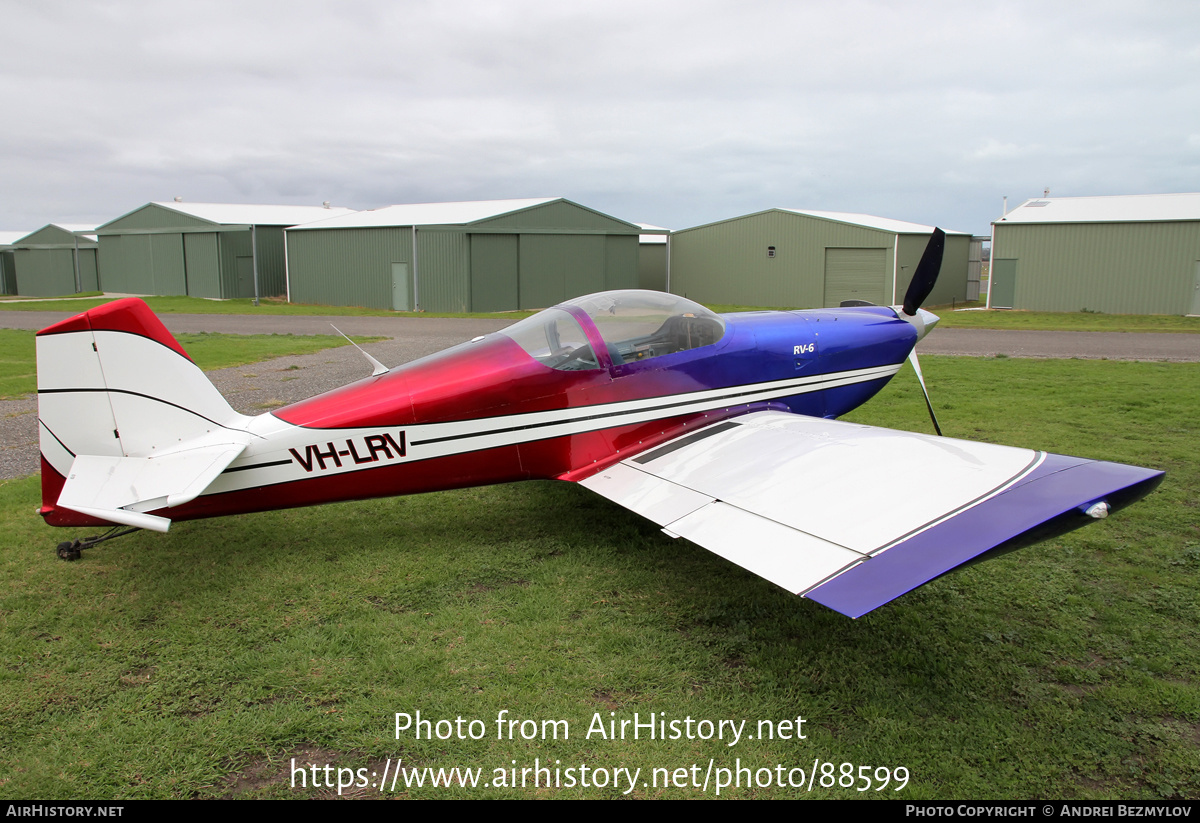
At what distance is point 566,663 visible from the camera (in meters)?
4.05

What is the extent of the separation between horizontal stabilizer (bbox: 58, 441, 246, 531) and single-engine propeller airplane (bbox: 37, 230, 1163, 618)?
0.5 inches

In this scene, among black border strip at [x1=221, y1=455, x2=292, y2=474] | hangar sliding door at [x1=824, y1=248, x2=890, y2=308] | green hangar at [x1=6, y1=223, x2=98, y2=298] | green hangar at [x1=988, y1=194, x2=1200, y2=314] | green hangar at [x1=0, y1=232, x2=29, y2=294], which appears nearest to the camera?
black border strip at [x1=221, y1=455, x2=292, y2=474]

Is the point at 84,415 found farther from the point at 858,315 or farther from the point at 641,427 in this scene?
the point at 858,315

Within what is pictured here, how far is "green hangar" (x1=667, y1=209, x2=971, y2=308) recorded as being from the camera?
100.0 feet

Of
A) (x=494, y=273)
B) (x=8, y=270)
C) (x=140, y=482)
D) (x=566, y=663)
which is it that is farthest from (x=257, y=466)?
(x=8, y=270)

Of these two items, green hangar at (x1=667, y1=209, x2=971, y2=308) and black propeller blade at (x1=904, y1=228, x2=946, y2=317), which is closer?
black propeller blade at (x1=904, y1=228, x2=946, y2=317)

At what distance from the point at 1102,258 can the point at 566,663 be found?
32237mm

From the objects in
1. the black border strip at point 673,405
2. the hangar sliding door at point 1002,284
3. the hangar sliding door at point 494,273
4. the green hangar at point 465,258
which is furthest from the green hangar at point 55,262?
the black border strip at point 673,405

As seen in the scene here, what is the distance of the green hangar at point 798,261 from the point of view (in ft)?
100.0

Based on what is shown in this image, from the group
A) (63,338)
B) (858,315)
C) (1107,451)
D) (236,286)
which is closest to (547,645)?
(63,338)

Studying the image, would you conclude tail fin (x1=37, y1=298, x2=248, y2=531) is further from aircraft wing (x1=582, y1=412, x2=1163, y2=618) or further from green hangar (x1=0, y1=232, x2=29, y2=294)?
green hangar (x1=0, y1=232, x2=29, y2=294)

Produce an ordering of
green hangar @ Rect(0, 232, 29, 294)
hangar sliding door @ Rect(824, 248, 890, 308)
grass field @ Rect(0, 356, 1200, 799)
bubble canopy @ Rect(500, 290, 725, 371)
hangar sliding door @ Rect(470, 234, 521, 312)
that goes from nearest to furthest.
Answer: grass field @ Rect(0, 356, 1200, 799) < bubble canopy @ Rect(500, 290, 725, 371) < hangar sliding door @ Rect(470, 234, 521, 312) < hangar sliding door @ Rect(824, 248, 890, 308) < green hangar @ Rect(0, 232, 29, 294)

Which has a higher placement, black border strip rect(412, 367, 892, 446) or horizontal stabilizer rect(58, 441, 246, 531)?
black border strip rect(412, 367, 892, 446)

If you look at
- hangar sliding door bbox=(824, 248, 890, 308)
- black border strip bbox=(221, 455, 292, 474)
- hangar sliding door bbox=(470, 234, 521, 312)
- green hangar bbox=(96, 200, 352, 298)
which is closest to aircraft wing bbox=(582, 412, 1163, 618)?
black border strip bbox=(221, 455, 292, 474)
